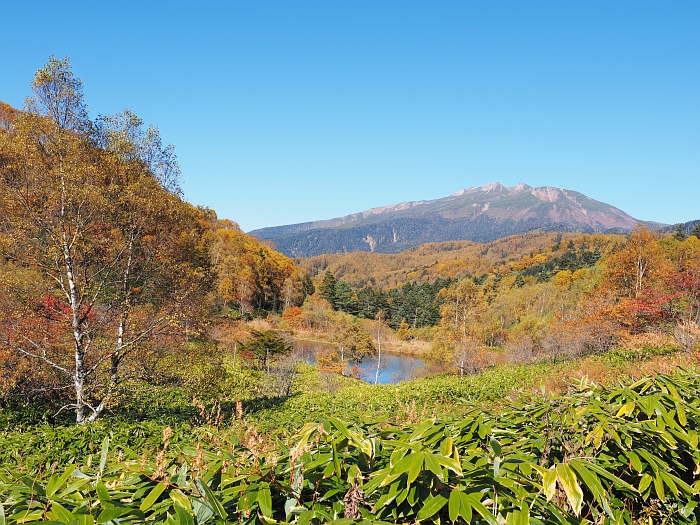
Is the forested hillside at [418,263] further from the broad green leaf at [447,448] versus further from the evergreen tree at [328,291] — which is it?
the broad green leaf at [447,448]

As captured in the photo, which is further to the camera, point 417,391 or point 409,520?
point 417,391

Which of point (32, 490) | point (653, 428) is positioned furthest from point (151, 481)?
point (653, 428)

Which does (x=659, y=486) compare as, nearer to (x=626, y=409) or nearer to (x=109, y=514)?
(x=626, y=409)

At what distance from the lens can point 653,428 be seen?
183 cm

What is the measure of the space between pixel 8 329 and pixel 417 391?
13.2 metres

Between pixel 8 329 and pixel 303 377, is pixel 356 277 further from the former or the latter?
pixel 8 329

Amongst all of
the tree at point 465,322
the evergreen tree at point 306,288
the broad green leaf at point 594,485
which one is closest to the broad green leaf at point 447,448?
the broad green leaf at point 594,485

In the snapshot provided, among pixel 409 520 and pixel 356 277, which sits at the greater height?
pixel 409 520

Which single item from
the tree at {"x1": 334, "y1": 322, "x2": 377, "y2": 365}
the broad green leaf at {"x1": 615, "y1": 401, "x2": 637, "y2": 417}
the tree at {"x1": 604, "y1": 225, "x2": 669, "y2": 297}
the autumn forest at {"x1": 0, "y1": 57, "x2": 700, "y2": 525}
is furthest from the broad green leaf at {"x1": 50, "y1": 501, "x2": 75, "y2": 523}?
the tree at {"x1": 334, "y1": 322, "x2": 377, "y2": 365}

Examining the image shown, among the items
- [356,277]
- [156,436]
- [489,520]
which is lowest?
[356,277]

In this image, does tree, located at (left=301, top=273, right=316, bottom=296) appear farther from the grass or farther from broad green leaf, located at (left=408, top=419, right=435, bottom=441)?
broad green leaf, located at (left=408, top=419, right=435, bottom=441)

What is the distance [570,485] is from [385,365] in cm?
3975

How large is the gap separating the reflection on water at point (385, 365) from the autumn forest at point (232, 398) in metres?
6.86

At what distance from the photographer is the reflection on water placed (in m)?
34.5
